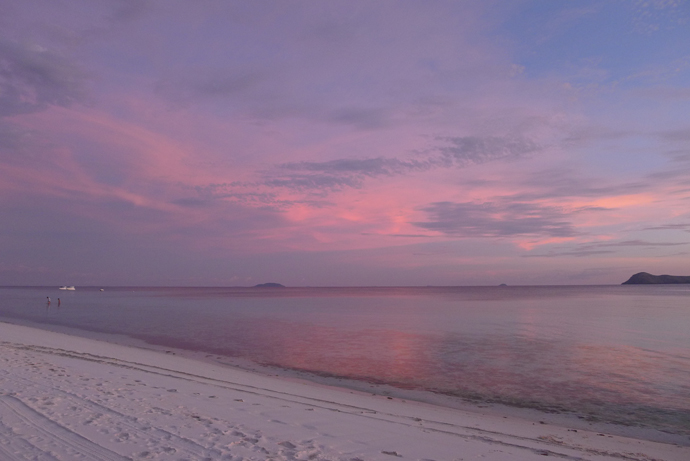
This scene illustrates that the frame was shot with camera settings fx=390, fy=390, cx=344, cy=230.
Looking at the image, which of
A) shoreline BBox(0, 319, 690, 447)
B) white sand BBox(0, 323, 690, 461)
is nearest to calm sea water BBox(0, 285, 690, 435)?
shoreline BBox(0, 319, 690, 447)

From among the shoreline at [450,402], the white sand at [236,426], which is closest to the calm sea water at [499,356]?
the shoreline at [450,402]

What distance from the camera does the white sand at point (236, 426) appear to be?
259 inches

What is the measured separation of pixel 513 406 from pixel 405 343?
1353 centimetres

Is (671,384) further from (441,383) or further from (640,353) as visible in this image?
(441,383)

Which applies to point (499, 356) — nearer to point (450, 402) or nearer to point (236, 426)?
point (450, 402)

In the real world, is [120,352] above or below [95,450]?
below

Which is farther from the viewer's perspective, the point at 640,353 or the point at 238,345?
the point at 238,345

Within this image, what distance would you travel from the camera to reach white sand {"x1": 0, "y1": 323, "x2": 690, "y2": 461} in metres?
6.58

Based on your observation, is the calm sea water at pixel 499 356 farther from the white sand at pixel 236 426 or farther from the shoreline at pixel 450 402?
the white sand at pixel 236 426

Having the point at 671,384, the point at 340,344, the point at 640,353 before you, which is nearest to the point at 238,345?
the point at 340,344

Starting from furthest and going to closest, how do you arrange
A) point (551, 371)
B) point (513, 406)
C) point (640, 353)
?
point (640, 353) → point (551, 371) → point (513, 406)

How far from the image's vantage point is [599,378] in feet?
56.7

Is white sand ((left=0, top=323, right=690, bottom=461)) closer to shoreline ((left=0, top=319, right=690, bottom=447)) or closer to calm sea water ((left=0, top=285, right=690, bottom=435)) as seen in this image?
shoreline ((left=0, top=319, right=690, bottom=447))

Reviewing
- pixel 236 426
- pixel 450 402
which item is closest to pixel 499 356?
pixel 450 402
